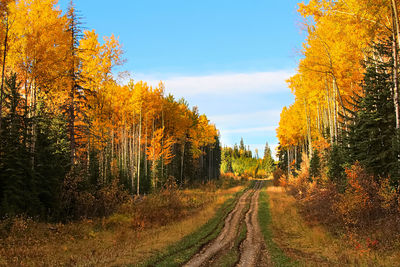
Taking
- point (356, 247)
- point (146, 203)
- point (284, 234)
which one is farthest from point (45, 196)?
point (356, 247)

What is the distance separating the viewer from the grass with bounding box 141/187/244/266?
33.5 feet

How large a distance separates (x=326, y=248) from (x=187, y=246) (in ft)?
19.1

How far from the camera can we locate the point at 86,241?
44.5 ft

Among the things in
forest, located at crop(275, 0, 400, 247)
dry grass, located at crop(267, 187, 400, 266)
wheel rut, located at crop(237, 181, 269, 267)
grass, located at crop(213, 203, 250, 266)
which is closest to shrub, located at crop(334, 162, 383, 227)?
forest, located at crop(275, 0, 400, 247)


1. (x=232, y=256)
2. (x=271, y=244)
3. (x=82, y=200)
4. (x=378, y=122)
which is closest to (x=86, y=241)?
(x=82, y=200)

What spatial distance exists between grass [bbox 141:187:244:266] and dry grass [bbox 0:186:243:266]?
47 cm

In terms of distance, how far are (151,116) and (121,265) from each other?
969 inches

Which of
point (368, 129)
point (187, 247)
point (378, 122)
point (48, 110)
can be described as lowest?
point (187, 247)

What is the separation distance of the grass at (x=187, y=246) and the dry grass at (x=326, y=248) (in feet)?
11.3

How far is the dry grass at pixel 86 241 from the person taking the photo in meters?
10.2

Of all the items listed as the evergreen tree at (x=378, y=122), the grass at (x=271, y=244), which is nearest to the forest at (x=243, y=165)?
the grass at (x=271, y=244)

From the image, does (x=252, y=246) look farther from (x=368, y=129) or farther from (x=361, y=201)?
(x=368, y=129)

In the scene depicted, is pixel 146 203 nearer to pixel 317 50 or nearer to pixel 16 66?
pixel 16 66

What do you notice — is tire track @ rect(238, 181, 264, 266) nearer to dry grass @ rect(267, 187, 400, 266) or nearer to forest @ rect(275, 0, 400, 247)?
dry grass @ rect(267, 187, 400, 266)
